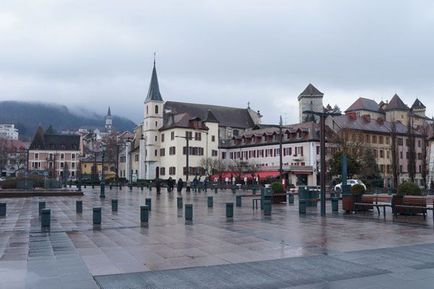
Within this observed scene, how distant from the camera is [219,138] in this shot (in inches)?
4097

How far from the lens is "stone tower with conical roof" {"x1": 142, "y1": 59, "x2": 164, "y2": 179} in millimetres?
102250

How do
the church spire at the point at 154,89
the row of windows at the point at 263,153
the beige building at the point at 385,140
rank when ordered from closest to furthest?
the beige building at the point at 385,140
the row of windows at the point at 263,153
the church spire at the point at 154,89

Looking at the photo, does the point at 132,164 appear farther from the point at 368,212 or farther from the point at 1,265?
the point at 1,265

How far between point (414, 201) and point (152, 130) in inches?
3346

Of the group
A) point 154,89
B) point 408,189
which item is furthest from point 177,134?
point 408,189

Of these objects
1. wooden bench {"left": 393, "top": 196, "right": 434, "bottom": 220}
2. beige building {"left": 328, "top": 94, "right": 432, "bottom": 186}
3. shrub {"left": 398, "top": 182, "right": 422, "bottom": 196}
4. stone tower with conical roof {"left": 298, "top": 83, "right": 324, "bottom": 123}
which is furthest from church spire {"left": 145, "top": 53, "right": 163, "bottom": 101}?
wooden bench {"left": 393, "top": 196, "right": 434, "bottom": 220}

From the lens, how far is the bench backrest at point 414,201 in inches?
792

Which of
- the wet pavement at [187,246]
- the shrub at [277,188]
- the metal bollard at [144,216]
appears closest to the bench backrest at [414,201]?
the wet pavement at [187,246]

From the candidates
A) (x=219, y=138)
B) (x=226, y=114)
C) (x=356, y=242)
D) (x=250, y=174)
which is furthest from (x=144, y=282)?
(x=226, y=114)

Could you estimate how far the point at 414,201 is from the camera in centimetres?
2044

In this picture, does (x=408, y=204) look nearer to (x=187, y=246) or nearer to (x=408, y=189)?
(x=408, y=189)

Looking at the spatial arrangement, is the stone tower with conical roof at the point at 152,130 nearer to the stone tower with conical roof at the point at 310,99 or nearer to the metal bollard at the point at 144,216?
the stone tower with conical roof at the point at 310,99

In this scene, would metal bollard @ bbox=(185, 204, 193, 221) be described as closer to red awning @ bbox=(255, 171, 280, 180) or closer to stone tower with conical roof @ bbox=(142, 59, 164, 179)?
red awning @ bbox=(255, 171, 280, 180)

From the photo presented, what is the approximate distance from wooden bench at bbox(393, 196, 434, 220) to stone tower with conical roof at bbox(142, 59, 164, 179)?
82664 millimetres
